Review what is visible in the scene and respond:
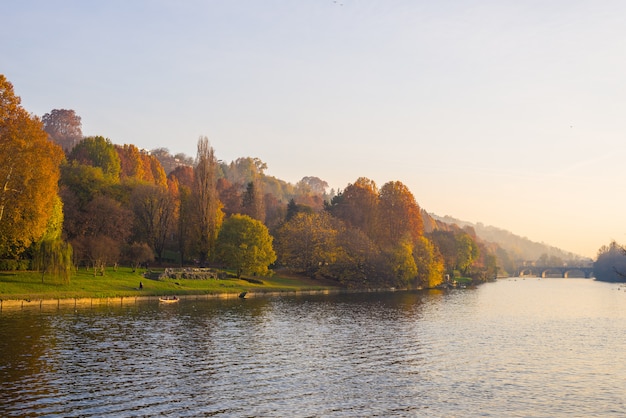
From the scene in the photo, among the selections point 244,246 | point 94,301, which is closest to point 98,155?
point 244,246

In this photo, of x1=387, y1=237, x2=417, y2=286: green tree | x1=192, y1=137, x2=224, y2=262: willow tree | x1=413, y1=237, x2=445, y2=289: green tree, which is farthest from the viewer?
x1=413, y1=237, x2=445, y2=289: green tree

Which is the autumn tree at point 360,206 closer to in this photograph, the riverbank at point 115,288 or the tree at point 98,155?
the riverbank at point 115,288

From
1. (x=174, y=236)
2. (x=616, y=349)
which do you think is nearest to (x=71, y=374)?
(x=616, y=349)

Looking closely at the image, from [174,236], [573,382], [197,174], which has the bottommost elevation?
[573,382]

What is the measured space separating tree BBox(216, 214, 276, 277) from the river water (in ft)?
115

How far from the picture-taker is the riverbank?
74375mm

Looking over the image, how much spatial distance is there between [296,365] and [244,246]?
69294mm

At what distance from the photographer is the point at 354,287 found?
435 ft

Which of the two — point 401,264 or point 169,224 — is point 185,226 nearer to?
point 169,224

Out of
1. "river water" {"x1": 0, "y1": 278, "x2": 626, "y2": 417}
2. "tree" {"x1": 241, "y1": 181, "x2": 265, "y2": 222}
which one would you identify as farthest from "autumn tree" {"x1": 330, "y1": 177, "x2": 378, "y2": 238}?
"river water" {"x1": 0, "y1": 278, "x2": 626, "y2": 417}

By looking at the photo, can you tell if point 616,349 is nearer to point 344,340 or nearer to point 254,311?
point 344,340

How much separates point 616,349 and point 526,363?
14.7m

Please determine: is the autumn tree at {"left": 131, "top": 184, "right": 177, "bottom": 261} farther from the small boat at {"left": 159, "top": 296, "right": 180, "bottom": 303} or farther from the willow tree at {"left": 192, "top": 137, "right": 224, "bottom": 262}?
the small boat at {"left": 159, "top": 296, "right": 180, "bottom": 303}

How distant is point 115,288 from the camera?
86938mm
